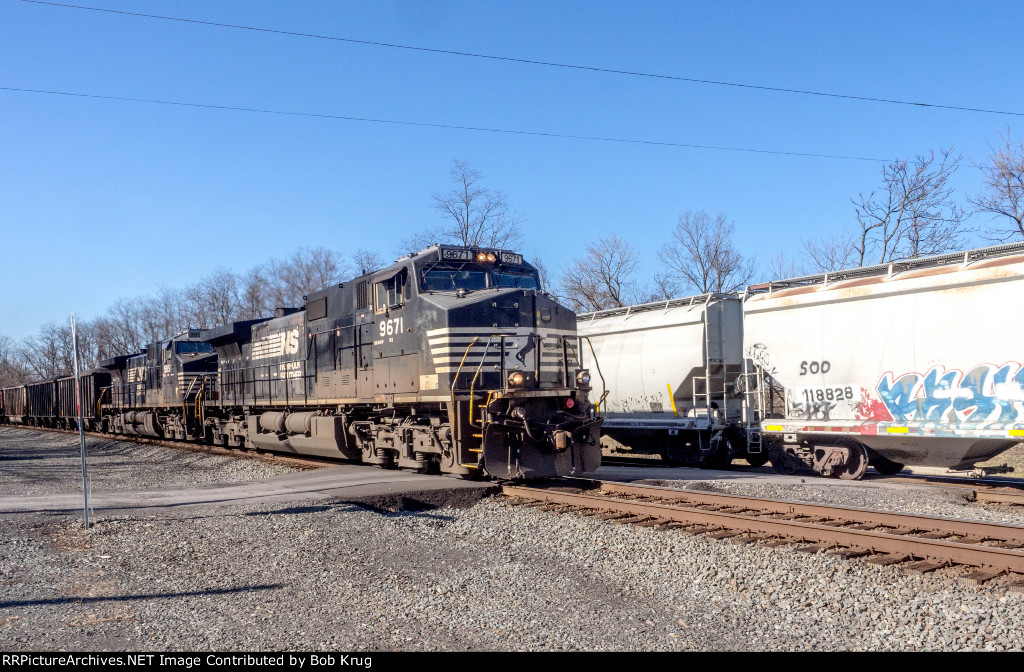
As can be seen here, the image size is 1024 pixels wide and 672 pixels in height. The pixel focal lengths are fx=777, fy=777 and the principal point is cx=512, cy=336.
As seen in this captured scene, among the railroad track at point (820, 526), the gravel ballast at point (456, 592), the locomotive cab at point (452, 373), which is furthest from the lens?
the locomotive cab at point (452, 373)

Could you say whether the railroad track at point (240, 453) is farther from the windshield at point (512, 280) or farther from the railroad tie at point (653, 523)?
the railroad tie at point (653, 523)

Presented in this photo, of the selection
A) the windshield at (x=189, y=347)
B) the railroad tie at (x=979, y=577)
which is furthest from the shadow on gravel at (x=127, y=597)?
the windshield at (x=189, y=347)

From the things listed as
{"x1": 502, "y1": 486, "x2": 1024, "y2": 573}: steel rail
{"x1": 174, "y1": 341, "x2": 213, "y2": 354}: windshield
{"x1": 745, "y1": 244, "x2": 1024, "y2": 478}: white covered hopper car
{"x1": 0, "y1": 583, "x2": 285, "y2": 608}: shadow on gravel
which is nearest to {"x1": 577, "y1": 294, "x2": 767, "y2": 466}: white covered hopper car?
{"x1": 745, "y1": 244, "x2": 1024, "y2": 478}: white covered hopper car

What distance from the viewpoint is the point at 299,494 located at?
11.6 m

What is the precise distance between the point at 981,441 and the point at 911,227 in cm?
1997

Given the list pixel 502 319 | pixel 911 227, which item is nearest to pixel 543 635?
pixel 502 319

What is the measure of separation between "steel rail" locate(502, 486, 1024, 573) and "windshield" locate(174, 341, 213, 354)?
16.3 meters

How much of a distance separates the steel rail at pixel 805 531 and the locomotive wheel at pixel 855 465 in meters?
5.28

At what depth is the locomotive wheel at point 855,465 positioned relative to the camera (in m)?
14.1

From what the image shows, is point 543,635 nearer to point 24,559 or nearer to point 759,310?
point 24,559

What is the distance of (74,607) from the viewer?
19.7 ft

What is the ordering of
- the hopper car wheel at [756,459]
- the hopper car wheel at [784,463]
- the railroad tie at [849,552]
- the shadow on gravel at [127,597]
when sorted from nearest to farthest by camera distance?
1. the shadow on gravel at [127,597]
2. the railroad tie at [849,552]
3. the hopper car wheel at [784,463]
4. the hopper car wheel at [756,459]

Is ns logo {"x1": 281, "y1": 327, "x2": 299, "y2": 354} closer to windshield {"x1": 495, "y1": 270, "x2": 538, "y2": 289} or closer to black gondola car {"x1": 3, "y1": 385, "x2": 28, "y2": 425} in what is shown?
windshield {"x1": 495, "y1": 270, "x2": 538, "y2": 289}

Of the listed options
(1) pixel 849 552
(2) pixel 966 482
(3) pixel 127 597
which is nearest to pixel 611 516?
(1) pixel 849 552
